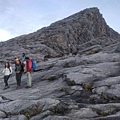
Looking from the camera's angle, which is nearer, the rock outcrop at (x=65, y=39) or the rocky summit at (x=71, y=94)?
the rocky summit at (x=71, y=94)

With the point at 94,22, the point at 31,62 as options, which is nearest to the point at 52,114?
the point at 31,62

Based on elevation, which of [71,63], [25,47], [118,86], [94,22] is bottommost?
[118,86]

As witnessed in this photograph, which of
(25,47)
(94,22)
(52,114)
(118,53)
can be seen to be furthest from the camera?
(94,22)

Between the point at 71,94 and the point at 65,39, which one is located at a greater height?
the point at 65,39

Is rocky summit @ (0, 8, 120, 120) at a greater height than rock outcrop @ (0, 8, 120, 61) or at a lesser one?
lesser

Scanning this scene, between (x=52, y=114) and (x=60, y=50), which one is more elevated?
(x=60, y=50)

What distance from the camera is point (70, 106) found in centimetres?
1684

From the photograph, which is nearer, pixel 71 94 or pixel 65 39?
pixel 71 94

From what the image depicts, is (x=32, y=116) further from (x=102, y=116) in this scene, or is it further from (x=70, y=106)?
(x=102, y=116)

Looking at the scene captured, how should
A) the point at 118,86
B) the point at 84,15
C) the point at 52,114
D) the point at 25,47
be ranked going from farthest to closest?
the point at 84,15, the point at 25,47, the point at 118,86, the point at 52,114

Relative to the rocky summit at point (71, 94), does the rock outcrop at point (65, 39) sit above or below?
above

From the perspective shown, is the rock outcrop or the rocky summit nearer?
the rocky summit

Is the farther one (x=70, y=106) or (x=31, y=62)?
(x=31, y=62)

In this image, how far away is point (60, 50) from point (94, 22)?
32.3 metres
